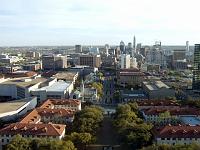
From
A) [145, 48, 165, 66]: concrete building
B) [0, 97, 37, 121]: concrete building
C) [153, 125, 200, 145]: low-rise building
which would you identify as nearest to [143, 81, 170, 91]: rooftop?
[0, 97, 37, 121]: concrete building

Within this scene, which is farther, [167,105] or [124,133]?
[167,105]

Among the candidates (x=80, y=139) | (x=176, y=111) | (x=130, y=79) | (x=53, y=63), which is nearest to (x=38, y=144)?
(x=80, y=139)

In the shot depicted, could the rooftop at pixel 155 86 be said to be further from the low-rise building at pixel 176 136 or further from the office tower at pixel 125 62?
the office tower at pixel 125 62

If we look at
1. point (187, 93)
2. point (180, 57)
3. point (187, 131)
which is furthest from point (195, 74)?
point (180, 57)

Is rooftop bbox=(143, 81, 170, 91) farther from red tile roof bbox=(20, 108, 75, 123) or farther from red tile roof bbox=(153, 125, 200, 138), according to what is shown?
red tile roof bbox=(153, 125, 200, 138)

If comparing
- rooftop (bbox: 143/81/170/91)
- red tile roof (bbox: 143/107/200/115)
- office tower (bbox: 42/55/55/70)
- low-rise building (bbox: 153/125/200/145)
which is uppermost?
office tower (bbox: 42/55/55/70)

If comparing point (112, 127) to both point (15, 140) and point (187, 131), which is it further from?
point (15, 140)

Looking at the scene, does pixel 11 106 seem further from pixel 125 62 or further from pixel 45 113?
pixel 125 62

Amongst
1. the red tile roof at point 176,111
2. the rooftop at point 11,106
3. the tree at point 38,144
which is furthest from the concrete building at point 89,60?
the tree at point 38,144
